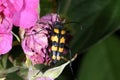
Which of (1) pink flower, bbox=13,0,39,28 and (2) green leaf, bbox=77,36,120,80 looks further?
(2) green leaf, bbox=77,36,120,80

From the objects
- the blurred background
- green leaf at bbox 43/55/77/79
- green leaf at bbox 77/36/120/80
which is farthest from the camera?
green leaf at bbox 77/36/120/80

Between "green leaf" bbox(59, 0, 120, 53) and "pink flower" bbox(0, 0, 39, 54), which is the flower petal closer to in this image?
"pink flower" bbox(0, 0, 39, 54)

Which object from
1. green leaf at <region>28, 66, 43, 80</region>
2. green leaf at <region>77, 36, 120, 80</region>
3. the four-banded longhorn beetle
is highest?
the four-banded longhorn beetle

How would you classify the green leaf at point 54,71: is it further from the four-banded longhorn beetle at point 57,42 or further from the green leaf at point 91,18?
the green leaf at point 91,18

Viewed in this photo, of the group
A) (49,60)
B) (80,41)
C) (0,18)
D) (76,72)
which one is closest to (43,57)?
(49,60)

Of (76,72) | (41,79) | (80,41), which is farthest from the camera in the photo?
(76,72)

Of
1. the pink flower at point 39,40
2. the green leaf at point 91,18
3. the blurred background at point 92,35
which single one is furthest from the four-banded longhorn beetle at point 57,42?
the green leaf at point 91,18

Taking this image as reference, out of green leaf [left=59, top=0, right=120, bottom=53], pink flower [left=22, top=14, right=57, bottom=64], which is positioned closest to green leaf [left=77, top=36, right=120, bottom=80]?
green leaf [left=59, top=0, right=120, bottom=53]

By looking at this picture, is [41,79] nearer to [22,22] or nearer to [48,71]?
[48,71]
